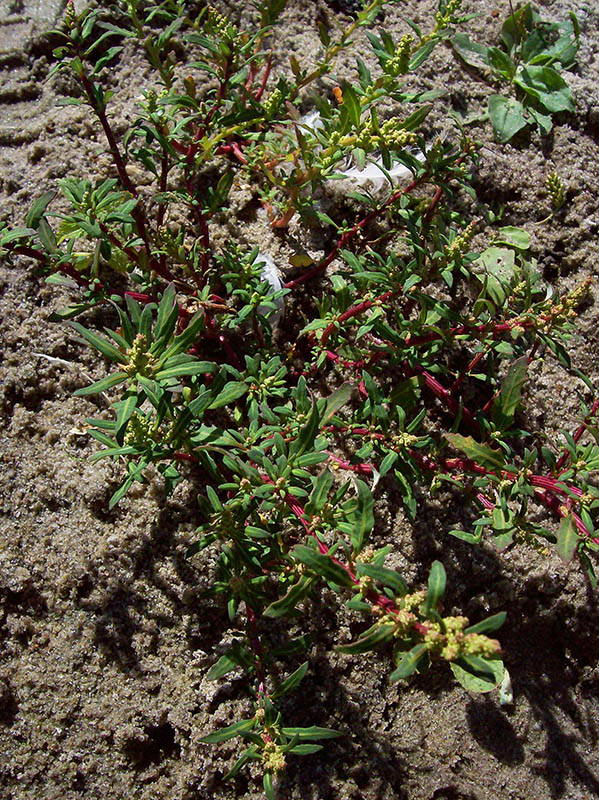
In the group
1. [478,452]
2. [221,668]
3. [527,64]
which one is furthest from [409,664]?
[527,64]

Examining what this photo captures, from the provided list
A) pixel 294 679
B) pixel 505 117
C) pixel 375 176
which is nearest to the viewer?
pixel 294 679

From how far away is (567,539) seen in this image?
82.0 inches

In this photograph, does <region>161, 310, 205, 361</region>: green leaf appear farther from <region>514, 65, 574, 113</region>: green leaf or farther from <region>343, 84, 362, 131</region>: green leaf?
<region>514, 65, 574, 113</region>: green leaf

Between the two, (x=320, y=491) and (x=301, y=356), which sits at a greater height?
(x=320, y=491)

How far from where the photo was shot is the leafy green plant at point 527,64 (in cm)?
333

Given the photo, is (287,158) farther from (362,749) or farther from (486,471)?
(362,749)

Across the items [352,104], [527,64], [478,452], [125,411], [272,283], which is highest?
Answer: [352,104]

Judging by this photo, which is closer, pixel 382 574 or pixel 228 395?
pixel 382 574

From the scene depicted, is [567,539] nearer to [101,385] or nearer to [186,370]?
[186,370]

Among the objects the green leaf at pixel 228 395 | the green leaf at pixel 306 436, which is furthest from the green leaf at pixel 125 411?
the green leaf at pixel 306 436

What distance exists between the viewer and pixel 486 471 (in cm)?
235

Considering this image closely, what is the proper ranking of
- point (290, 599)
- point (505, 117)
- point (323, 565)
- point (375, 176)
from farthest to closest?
point (505, 117) → point (375, 176) → point (290, 599) → point (323, 565)

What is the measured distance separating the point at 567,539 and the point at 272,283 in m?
1.53

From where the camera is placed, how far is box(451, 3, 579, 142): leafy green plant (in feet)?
10.9
